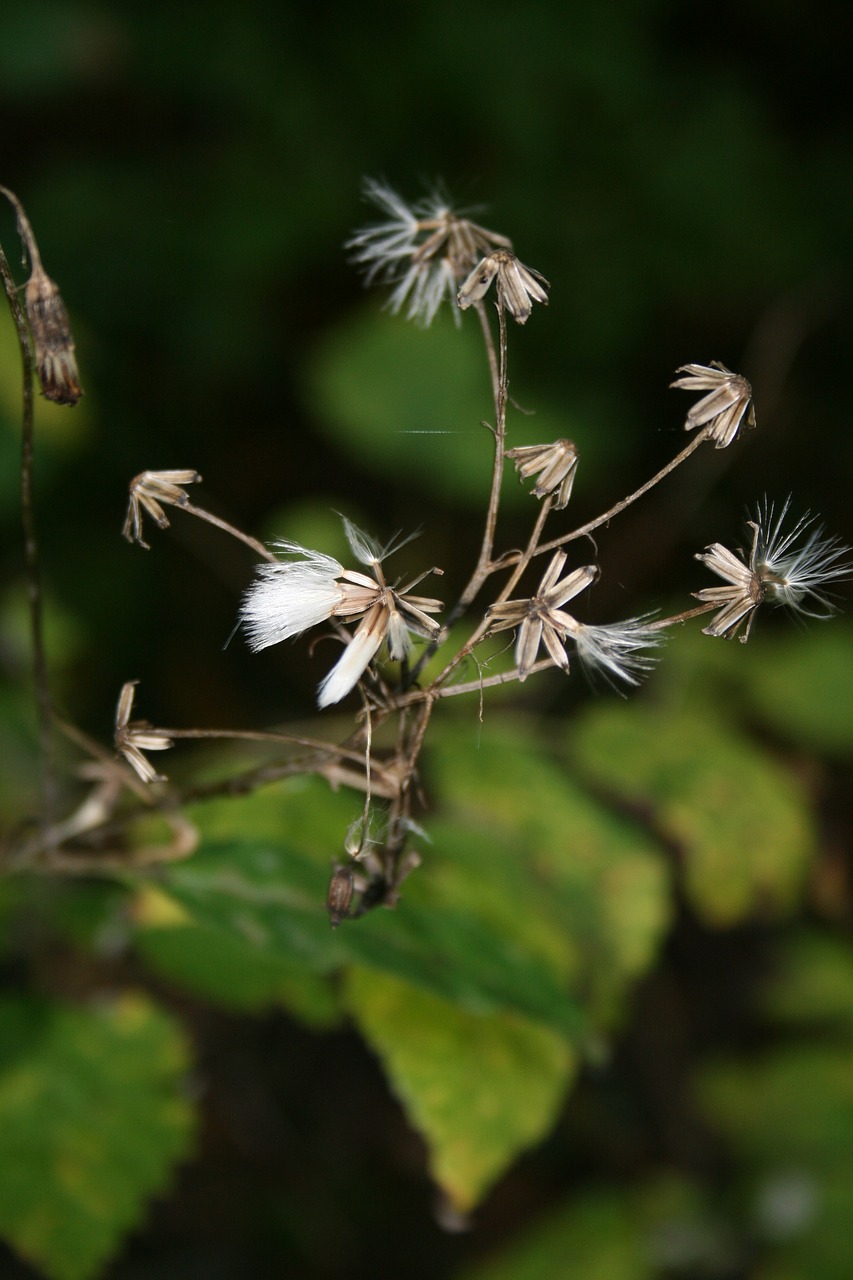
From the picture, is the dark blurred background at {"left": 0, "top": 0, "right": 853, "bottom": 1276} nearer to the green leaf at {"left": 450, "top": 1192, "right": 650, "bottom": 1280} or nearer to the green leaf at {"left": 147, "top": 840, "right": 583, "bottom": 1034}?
the green leaf at {"left": 450, "top": 1192, "right": 650, "bottom": 1280}

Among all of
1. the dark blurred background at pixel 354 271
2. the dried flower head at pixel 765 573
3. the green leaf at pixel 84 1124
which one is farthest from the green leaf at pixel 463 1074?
the dark blurred background at pixel 354 271

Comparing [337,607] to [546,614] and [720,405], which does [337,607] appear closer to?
[546,614]

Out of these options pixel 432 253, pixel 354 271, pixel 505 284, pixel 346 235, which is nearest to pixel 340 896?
pixel 505 284

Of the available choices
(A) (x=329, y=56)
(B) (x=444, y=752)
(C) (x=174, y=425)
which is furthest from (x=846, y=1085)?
(A) (x=329, y=56)

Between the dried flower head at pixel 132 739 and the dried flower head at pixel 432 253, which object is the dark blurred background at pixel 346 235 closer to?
the dried flower head at pixel 432 253

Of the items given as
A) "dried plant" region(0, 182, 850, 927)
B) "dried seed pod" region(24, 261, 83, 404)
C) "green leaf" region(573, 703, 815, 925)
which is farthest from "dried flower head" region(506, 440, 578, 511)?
"green leaf" region(573, 703, 815, 925)

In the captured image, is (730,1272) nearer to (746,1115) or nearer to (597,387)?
(746,1115)
